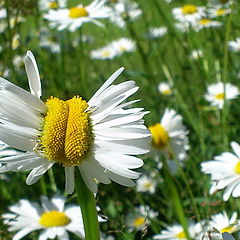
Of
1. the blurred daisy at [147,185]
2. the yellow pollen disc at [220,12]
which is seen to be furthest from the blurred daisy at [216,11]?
the blurred daisy at [147,185]

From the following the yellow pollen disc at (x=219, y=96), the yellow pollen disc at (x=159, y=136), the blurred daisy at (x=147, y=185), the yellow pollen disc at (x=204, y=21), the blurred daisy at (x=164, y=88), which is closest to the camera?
the yellow pollen disc at (x=159, y=136)

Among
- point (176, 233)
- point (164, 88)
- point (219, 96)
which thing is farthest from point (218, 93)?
point (176, 233)

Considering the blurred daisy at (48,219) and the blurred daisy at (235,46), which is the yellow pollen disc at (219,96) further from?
the blurred daisy at (48,219)

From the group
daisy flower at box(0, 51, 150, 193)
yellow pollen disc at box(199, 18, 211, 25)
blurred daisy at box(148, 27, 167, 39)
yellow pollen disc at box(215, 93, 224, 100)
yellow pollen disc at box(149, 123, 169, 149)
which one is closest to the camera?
daisy flower at box(0, 51, 150, 193)

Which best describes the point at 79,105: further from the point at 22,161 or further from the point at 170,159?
the point at 170,159

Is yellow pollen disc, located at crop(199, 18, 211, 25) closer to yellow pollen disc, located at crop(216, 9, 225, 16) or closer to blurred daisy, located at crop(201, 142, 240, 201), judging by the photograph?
yellow pollen disc, located at crop(216, 9, 225, 16)

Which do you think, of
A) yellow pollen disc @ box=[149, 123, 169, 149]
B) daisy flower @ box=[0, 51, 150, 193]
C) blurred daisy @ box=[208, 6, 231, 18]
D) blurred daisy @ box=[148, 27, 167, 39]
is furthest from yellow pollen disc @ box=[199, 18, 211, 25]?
daisy flower @ box=[0, 51, 150, 193]
